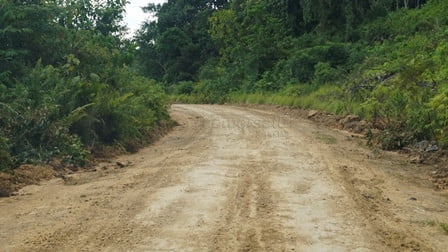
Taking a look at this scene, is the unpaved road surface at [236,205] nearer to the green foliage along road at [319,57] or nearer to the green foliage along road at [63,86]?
the green foliage along road at [63,86]

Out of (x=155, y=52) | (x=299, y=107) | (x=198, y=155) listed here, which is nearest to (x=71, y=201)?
(x=198, y=155)

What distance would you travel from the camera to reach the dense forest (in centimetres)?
1160

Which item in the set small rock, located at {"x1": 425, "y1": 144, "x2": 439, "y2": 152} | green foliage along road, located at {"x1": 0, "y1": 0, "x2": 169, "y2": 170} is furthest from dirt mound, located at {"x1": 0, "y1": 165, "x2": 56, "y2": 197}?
small rock, located at {"x1": 425, "y1": 144, "x2": 439, "y2": 152}

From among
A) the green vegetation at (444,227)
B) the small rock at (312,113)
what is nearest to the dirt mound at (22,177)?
the green vegetation at (444,227)

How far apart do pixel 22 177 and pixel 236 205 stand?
14.0 feet

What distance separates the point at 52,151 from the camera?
11031 millimetres

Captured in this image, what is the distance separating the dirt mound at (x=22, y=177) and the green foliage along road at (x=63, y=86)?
0.21 metres

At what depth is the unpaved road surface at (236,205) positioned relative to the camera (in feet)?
18.8

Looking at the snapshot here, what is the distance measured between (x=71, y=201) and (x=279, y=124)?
11386 millimetres

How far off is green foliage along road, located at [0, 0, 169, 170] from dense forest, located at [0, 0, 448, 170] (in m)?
0.03

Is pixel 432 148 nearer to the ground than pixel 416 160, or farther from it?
→ farther from it

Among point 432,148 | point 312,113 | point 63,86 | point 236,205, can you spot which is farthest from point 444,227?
point 312,113

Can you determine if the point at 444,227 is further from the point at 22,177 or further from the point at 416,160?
the point at 22,177

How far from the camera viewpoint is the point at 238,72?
39469mm
